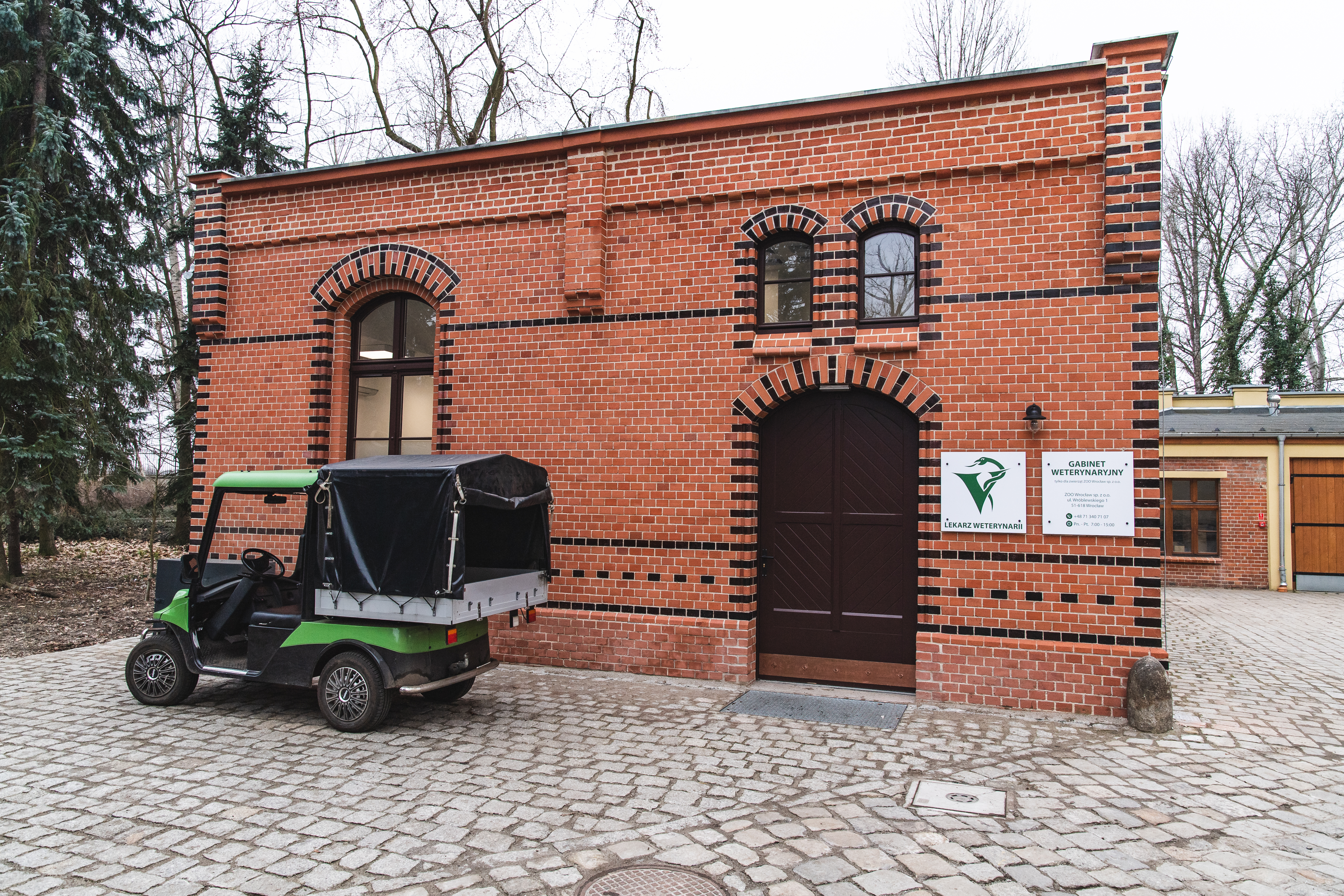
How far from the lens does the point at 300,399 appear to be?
9.74m

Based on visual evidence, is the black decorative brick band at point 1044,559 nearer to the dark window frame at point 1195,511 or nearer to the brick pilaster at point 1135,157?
the brick pilaster at point 1135,157

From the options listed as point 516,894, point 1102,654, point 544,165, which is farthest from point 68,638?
point 1102,654

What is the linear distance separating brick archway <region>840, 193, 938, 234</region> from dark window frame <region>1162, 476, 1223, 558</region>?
15.5 m

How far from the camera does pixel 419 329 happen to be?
9688 mm

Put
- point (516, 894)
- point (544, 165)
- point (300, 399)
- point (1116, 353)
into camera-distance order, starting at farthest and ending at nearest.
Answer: point (300, 399) → point (544, 165) → point (1116, 353) → point (516, 894)

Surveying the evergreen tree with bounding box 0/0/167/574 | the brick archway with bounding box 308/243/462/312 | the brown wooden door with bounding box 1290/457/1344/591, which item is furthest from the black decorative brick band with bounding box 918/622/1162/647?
the brown wooden door with bounding box 1290/457/1344/591

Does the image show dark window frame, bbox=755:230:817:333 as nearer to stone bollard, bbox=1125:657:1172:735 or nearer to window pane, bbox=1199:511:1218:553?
stone bollard, bbox=1125:657:1172:735

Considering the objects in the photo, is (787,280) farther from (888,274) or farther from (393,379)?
(393,379)

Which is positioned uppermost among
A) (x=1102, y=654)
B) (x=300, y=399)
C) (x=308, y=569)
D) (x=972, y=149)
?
(x=972, y=149)

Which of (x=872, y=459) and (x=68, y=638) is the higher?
(x=872, y=459)

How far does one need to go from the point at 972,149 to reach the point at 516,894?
7141mm

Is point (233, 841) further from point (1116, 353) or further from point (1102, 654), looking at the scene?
point (1116, 353)

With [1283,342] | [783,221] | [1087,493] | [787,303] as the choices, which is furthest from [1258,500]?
[783,221]

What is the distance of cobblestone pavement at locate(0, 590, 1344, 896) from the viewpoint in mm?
3893
